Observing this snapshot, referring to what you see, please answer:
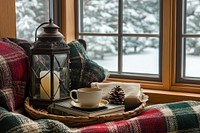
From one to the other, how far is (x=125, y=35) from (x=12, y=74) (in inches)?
35.7

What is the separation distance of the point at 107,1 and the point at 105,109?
103 centimetres

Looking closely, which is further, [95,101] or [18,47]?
[18,47]

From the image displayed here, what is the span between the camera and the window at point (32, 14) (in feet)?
6.53

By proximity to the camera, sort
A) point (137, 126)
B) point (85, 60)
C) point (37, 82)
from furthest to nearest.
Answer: point (85, 60), point (37, 82), point (137, 126)

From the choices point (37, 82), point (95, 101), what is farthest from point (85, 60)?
point (95, 101)

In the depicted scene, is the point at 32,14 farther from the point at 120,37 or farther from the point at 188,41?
the point at 188,41

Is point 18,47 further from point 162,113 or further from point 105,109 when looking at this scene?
point 162,113

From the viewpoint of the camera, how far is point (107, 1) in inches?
87.8

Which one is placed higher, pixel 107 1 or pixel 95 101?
pixel 107 1

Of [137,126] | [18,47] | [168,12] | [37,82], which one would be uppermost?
[168,12]

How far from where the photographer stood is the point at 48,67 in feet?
5.16

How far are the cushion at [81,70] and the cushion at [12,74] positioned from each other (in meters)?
0.26

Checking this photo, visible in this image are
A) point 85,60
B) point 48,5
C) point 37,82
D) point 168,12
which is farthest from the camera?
point 48,5

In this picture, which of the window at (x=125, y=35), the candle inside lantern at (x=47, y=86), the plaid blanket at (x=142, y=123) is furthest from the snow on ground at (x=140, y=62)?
the candle inside lantern at (x=47, y=86)
